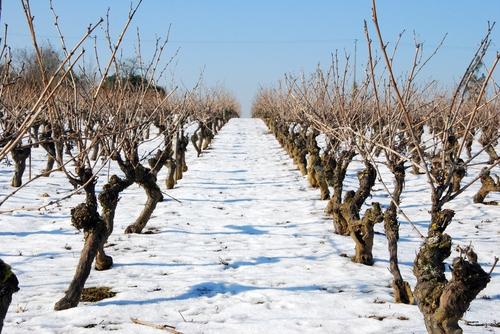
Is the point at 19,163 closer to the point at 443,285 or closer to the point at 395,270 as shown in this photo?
the point at 395,270

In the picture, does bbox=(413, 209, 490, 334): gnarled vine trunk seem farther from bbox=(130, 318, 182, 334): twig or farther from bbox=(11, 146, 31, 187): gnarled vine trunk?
bbox=(11, 146, 31, 187): gnarled vine trunk

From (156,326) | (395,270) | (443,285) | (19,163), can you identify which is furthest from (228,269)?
(19,163)

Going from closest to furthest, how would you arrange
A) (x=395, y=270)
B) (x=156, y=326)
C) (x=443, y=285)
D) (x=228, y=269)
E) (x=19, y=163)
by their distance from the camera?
(x=443, y=285) → (x=156, y=326) → (x=395, y=270) → (x=228, y=269) → (x=19, y=163)

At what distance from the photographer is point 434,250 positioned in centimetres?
337

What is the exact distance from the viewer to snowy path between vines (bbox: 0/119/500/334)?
161 inches

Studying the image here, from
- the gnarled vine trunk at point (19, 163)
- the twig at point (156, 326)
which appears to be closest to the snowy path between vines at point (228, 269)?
the twig at point (156, 326)

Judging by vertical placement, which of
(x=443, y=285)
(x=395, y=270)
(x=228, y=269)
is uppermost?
(x=443, y=285)

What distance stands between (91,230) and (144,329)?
1216mm

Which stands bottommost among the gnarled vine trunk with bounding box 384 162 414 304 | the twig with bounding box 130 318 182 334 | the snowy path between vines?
the snowy path between vines

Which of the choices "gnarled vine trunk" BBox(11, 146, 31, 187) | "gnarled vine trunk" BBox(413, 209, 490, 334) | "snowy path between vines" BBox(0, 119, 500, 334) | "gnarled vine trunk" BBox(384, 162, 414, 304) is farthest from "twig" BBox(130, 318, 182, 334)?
"gnarled vine trunk" BBox(11, 146, 31, 187)

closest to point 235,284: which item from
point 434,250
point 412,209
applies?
point 434,250

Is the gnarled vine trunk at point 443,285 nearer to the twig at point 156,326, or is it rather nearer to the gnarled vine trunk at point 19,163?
the twig at point 156,326

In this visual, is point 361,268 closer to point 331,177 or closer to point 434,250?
point 434,250

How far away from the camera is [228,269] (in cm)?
557
